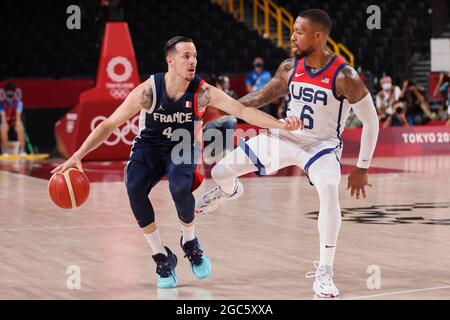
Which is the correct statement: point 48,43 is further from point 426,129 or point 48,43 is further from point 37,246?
point 37,246

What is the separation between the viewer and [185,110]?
7.00m

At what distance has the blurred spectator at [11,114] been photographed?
19547 millimetres

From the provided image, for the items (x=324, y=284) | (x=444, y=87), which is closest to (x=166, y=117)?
(x=324, y=284)

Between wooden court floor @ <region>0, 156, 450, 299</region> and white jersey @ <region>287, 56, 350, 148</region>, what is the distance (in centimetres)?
104

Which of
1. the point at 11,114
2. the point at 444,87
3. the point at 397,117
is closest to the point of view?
the point at 11,114

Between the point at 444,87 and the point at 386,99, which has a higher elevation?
the point at 444,87

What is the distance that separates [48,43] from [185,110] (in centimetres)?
1726

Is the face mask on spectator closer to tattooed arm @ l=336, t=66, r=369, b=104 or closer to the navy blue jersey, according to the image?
tattooed arm @ l=336, t=66, r=369, b=104

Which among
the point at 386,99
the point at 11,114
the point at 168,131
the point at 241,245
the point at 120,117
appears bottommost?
the point at 241,245

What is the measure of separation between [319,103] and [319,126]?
17 cm

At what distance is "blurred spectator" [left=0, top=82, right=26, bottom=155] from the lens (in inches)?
770

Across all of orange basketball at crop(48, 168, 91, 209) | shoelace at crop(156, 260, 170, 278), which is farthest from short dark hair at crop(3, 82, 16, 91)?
shoelace at crop(156, 260, 170, 278)

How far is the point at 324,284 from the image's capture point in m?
6.71

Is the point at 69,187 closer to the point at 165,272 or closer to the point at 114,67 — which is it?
the point at 165,272
